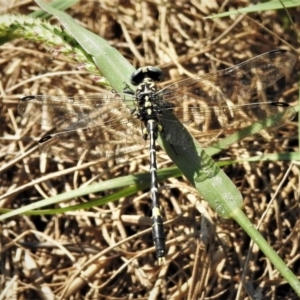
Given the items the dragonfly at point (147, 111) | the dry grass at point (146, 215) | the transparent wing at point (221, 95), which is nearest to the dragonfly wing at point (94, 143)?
the dragonfly at point (147, 111)

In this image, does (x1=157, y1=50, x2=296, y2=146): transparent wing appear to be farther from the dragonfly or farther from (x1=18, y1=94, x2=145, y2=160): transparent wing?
(x1=18, y1=94, x2=145, y2=160): transparent wing

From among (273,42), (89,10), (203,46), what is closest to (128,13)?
(89,10)

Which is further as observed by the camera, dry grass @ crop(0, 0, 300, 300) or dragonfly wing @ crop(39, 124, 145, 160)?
dry grass @ crop(0, 0, 300, 300)

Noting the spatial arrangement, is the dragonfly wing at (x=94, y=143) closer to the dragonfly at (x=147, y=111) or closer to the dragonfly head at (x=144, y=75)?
the dragonfly at (x=147, y=111)

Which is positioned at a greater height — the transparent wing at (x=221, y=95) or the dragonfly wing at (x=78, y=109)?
the dragonfly wing at (x=78, y=109)

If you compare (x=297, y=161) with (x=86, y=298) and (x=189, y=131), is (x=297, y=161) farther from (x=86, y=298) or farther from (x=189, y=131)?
(x=86, y=298)

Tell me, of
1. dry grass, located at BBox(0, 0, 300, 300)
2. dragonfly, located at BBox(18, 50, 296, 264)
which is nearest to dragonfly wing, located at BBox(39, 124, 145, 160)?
dragonfly, located at BBox(18, 50, 296, 264)
